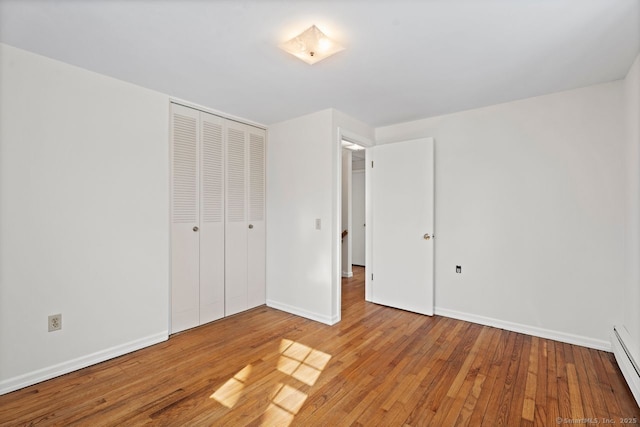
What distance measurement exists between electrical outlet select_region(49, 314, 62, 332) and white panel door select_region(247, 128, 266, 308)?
5.97 feet

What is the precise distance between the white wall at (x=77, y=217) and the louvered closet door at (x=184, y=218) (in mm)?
137

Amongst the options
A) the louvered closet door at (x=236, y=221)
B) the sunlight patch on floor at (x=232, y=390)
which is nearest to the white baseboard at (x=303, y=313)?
the louvered closet door at (x=236, y=221)

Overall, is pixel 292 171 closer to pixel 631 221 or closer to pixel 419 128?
pixel 419 128

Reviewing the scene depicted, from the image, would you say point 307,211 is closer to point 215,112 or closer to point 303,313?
point 303,313

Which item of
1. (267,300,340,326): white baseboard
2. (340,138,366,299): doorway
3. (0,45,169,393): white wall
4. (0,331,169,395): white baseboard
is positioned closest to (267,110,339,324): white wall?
(267,300,340,326): white baseboard

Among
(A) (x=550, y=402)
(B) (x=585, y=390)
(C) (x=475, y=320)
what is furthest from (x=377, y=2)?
(C) (x=475, y=320)

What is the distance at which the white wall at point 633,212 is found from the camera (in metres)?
2.19

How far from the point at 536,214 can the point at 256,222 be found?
3081 mm

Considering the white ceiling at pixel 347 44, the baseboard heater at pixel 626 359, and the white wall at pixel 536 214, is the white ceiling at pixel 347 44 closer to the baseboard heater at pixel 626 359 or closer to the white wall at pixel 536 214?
the white wall at pixel 536 214

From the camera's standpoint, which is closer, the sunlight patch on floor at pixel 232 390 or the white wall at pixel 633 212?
the sunlight patch on floor at pixel 232 390

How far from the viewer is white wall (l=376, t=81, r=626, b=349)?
263 cm

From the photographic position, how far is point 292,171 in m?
3.64

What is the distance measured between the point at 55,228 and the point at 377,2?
2.68 metres

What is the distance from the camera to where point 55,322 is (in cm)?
224
